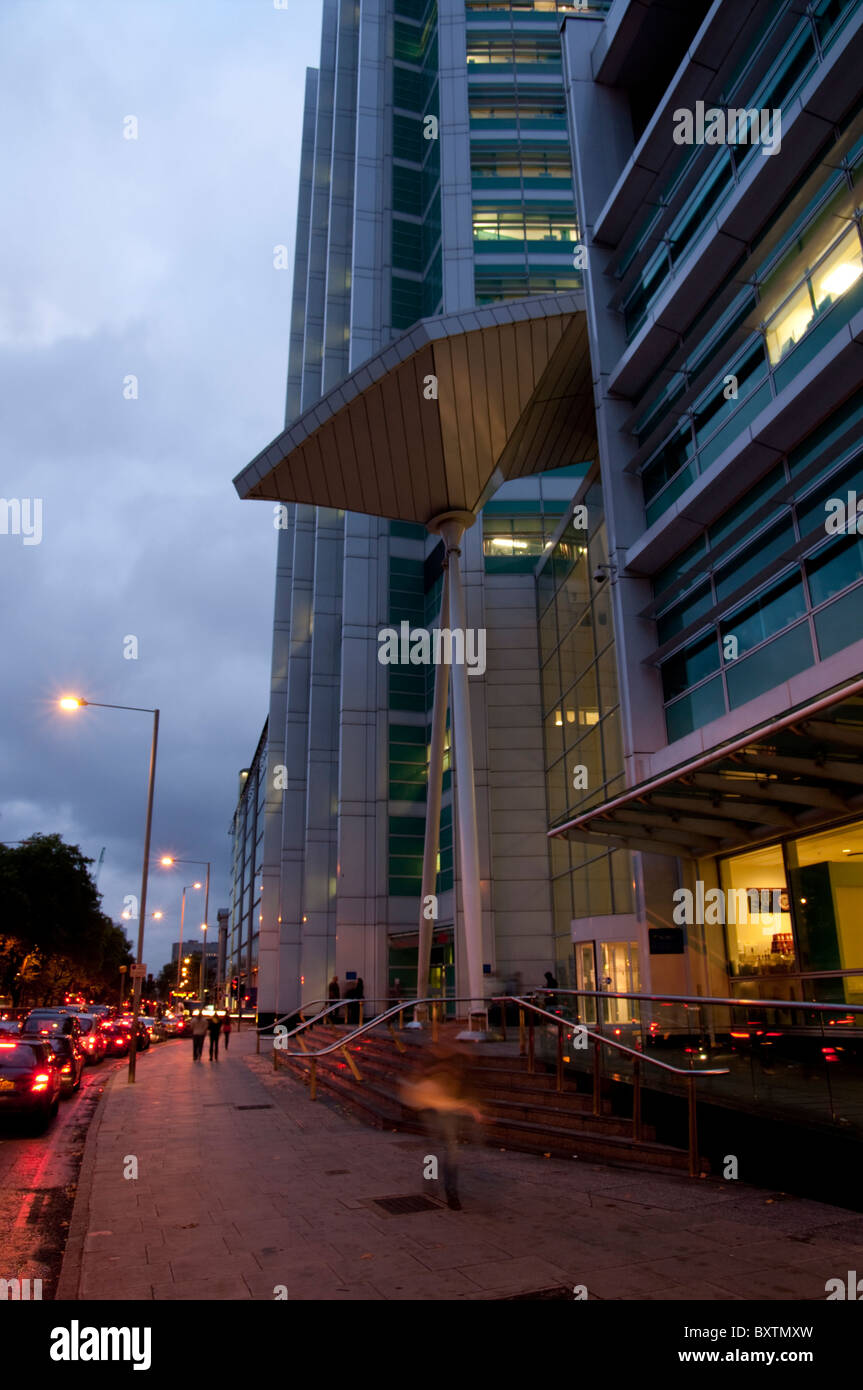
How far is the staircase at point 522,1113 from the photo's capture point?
10.0 m

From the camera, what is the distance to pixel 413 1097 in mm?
8398

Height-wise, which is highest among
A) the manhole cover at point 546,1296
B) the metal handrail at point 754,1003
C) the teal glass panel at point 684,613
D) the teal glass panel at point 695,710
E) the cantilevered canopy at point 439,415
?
the cantilevered canopy at point 439,415

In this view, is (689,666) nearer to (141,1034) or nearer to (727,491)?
(727,491)

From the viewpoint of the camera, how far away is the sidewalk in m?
5.90

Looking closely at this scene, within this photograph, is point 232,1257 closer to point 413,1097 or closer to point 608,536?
point 413,1097

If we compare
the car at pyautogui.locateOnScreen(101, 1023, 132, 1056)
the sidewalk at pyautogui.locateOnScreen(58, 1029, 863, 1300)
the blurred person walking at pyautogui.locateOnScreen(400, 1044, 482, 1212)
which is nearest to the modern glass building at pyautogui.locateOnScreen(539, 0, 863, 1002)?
the sidewalk at pyautogui.locateOnScreen(58, 1029, 863, 1300)

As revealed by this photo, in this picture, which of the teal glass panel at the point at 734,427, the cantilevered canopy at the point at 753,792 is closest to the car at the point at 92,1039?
the cantilevered canopy at the point at 753,792

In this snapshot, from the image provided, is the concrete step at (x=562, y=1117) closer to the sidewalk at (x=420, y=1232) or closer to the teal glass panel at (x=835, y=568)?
the sidewalk at (x=420, y=1232)

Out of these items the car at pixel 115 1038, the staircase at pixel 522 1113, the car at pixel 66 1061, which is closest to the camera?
the staircase at pixel 522 1113

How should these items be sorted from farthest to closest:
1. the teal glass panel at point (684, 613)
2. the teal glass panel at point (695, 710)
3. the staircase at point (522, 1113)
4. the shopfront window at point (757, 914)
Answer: the teal glass panel at point (684, 613) → the teal glass panel at point (695, 710) → the shopfront window at point (757, 914) → the staircase at point (522, 1113)

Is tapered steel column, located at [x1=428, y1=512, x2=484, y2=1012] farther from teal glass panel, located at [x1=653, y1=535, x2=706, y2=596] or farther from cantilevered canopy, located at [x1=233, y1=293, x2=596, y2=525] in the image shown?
teal glass panel, located at [x1=653, y1=535, x2=706, y2=596]

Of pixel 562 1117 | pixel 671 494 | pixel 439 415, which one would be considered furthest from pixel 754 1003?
pixel 439 415

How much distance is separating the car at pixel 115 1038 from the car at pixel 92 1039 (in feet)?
3.02

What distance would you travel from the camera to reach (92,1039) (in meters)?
30.9
